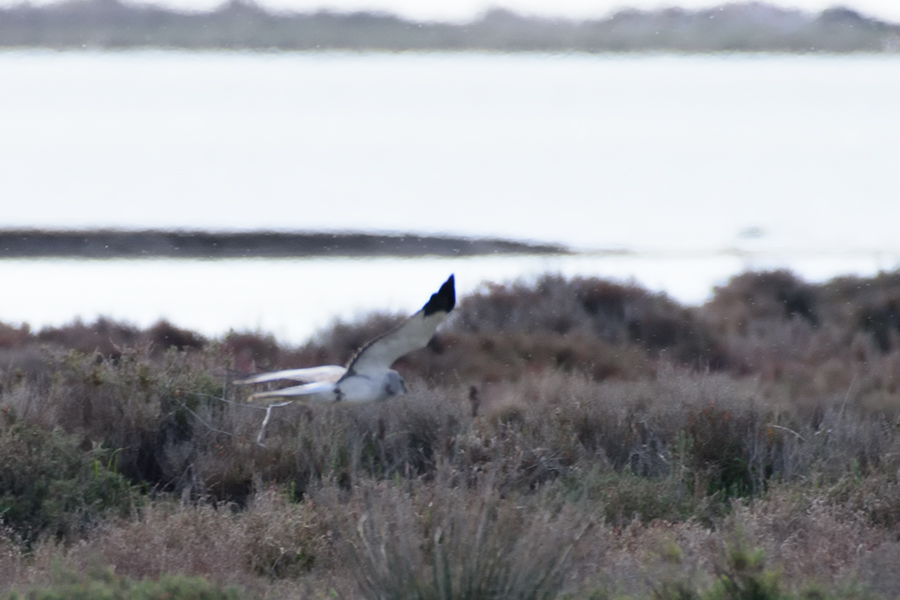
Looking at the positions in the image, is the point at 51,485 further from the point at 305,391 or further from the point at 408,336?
the point at 408,336

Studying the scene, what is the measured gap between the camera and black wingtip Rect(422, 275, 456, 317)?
21.7ft

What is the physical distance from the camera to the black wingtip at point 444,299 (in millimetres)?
6609

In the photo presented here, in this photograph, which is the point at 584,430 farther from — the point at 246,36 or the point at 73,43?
the point at 73,43

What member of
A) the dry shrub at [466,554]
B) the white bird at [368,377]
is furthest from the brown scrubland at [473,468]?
the white bird at [368,377]

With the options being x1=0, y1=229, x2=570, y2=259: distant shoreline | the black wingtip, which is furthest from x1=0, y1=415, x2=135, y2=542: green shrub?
x1=0, y1=229, x2=570, y2=259: distant shoreline

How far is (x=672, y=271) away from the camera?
21.1 metres

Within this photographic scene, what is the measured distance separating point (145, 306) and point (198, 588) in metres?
12.0

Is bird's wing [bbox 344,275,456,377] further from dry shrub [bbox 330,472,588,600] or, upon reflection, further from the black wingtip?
dry shrub [bbox 330,472,588,600]

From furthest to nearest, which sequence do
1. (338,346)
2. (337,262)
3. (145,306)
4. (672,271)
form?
(672,271) < (337,262) < (145,306) < (338,346)

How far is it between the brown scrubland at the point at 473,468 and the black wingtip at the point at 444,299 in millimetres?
876

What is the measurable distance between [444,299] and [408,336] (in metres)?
0.50

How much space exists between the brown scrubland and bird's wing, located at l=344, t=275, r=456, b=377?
2.37ft

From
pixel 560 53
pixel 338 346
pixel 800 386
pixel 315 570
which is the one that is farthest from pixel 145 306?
pixel 315 570

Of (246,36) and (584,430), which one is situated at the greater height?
(246,36)
